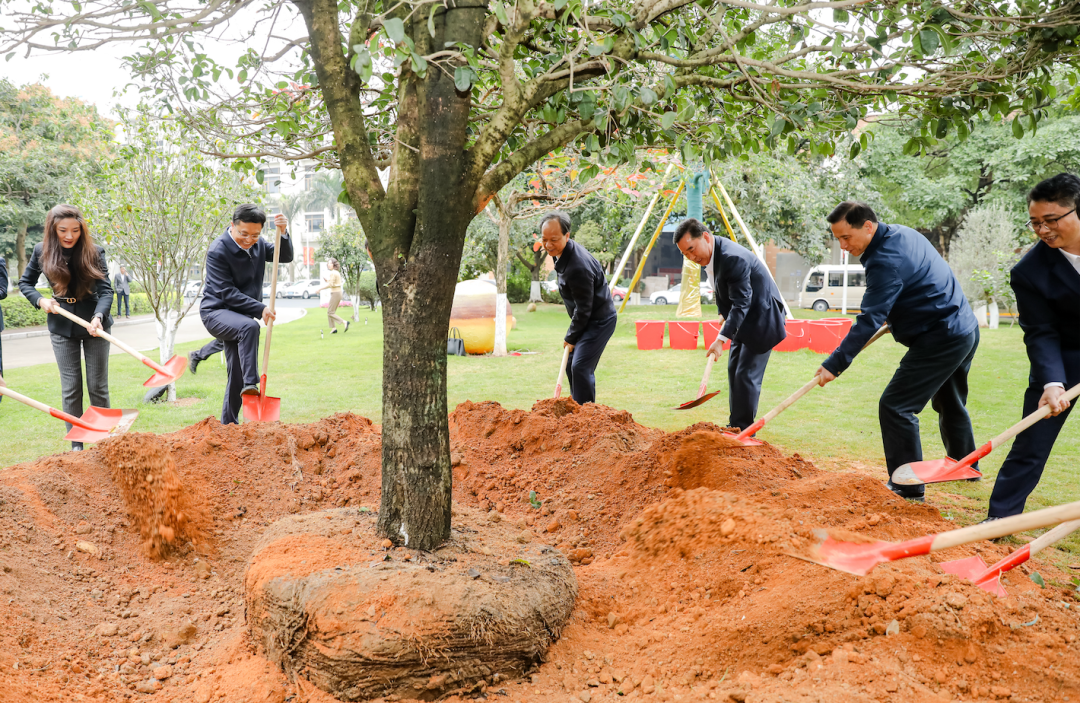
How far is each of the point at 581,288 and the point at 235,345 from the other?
2817 millimetres

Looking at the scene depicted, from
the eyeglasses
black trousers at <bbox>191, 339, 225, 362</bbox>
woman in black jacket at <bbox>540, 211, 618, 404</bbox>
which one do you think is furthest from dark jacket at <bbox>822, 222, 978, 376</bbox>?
black trousers at <bbox>191, 339, 225, 362</bbox>

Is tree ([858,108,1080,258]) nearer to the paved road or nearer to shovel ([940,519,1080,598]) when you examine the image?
the paved road

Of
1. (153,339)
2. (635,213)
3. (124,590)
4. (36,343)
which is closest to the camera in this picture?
(124,590)

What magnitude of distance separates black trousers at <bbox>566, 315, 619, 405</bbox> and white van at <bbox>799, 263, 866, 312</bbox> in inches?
911

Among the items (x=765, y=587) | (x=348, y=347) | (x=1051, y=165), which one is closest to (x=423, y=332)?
(x=765, y=587)

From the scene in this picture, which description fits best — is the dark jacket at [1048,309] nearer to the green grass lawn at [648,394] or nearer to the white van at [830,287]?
the green grass lawn at [648,394]

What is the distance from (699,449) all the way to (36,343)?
1681cm

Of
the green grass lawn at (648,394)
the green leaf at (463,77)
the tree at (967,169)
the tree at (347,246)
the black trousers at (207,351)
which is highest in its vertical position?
the tree at (967,169)

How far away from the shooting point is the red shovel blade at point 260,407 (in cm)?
553

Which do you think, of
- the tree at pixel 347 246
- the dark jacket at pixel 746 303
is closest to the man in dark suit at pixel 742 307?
the dark jacket at pixel 746 303

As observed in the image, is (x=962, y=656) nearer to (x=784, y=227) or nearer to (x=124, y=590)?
(x=124, y=590)

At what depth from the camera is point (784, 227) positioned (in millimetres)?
23938

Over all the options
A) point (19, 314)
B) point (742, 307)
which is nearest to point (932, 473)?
point (742, 307)

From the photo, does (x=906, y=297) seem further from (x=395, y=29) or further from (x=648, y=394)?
(x=648, y=394)
